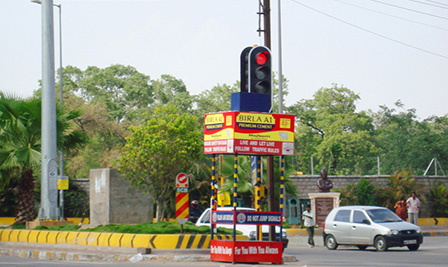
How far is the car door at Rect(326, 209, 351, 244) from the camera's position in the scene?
22516mm

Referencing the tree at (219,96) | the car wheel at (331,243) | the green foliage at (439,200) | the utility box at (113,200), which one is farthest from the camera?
the tree at (219,96)

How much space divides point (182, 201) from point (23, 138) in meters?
7.15

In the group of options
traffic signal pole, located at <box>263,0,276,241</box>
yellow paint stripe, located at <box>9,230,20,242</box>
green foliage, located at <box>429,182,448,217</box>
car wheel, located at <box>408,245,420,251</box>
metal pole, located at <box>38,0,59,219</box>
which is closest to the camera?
metal pole, located at <box>38,0,59,219</box>

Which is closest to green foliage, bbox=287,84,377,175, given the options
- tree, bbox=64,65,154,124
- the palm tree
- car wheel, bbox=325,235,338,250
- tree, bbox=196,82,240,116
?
tree, bbox=196,82,240,116

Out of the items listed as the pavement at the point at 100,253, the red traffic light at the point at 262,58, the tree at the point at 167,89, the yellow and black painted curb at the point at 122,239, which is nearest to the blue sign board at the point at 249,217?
the pavement at the point at 100,253

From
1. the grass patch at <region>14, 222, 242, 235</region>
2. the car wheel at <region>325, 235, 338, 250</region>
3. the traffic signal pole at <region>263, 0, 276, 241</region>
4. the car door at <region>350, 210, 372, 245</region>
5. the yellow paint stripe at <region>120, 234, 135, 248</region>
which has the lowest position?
the car wheel at <region>325, 235, 338, 250</region>

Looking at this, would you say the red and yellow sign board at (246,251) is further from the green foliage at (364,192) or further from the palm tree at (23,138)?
the green foliage at (364,192)

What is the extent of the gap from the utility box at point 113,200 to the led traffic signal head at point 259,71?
276 inches

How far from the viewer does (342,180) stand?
120 ft

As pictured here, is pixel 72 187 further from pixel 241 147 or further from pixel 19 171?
pixel 241 147

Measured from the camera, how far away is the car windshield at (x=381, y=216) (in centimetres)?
2216

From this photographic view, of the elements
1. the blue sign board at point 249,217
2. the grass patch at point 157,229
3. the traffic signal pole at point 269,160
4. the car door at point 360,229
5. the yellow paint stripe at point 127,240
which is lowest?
the car door at point 360,229

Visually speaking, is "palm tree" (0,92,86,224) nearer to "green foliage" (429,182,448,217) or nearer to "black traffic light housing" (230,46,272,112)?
"black traffic light housing" (230,46,272,112)

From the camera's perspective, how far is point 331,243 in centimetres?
2303
